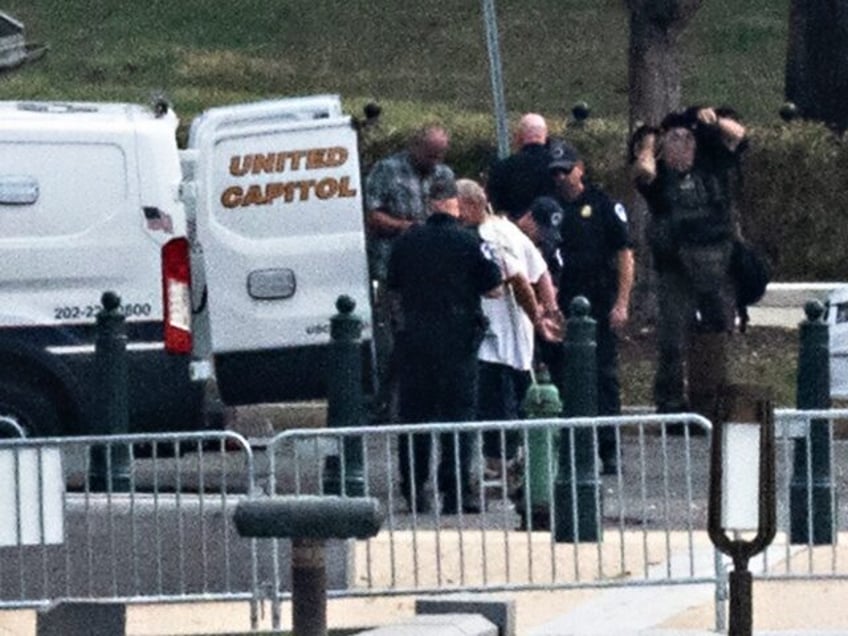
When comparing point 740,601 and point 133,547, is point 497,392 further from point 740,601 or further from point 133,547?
point 740,601

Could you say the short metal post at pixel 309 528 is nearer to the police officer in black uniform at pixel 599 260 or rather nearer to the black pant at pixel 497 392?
the black pant at pixel 497 392

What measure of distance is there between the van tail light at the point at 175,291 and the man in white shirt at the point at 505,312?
1.51 m

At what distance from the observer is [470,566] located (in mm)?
11523

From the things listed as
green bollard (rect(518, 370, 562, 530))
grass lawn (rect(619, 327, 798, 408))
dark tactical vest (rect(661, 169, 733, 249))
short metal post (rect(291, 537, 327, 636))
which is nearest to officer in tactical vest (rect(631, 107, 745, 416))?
dark tactical vest (rect(661, 169, 733, 249))

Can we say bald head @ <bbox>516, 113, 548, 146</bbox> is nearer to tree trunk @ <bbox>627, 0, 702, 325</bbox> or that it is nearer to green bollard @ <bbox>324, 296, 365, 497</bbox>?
green bollard @ <bbox>324, 296, 365, 497</bbox>

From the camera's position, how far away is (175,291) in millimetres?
15594

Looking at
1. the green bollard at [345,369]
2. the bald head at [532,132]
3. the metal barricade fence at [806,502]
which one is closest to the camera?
the metal barricade fence at [806,502]

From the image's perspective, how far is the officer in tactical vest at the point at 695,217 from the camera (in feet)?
53.9

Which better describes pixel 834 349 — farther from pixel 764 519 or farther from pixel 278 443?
pixel 764 519

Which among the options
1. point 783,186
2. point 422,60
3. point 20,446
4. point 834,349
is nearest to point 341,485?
point 20,446

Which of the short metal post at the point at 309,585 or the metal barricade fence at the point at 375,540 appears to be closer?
the short metal post at the point at 309,585

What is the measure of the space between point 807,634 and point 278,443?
6.73 feet

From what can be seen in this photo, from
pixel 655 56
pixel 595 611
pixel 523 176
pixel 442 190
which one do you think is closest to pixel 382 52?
pixel 655 56

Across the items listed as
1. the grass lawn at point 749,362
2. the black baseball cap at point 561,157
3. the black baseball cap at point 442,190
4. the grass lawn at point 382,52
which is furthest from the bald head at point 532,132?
the grass lawn at point 382,52
